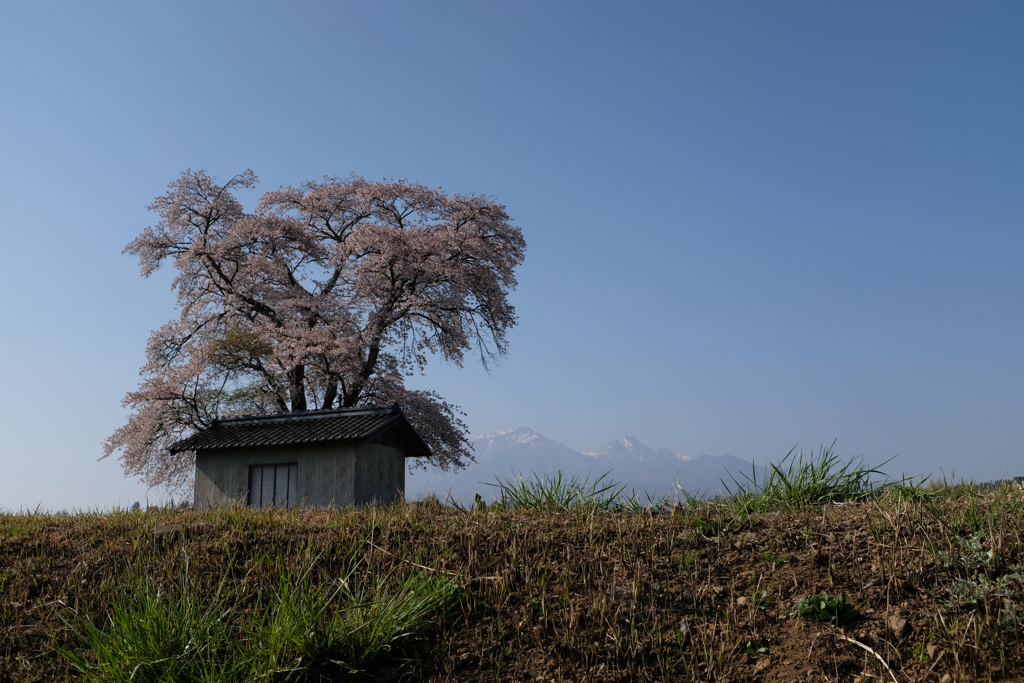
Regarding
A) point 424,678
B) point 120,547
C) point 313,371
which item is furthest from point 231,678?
point 313,371

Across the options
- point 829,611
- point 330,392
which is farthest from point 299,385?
point 829,611

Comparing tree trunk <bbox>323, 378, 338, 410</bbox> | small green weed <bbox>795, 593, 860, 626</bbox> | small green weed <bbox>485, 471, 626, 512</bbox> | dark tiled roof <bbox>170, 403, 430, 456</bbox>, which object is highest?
tree trunk <bbox>323, 378, 338, 410</bbox>

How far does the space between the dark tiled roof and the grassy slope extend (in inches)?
390

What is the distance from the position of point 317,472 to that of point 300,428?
1.52m

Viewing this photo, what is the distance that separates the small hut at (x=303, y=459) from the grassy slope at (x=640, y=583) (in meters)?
9.84

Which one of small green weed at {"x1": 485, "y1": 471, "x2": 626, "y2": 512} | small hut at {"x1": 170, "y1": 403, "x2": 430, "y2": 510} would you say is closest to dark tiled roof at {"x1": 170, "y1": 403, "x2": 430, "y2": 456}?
small hut at {"x1": 170, "y1": 403, "x2": 430, "y2": 510}

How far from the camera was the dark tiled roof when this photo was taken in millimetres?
19000

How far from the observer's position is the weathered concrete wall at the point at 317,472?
18.8m

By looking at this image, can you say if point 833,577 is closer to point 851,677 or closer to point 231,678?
point 851,677

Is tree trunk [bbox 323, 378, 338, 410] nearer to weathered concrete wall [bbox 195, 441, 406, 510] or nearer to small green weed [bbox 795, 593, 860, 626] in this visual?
weathered concrete wall [bbox 195, 441, 406, 510]

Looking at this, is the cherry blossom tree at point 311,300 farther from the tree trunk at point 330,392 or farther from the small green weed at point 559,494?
the small green weed at point 559,494

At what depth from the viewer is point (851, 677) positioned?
517 cm

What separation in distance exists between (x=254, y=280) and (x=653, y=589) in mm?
24019

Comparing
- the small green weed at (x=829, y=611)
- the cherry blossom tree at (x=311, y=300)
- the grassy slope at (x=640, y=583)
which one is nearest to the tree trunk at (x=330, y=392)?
the cherry blossom tree at (x=311, y=300)
